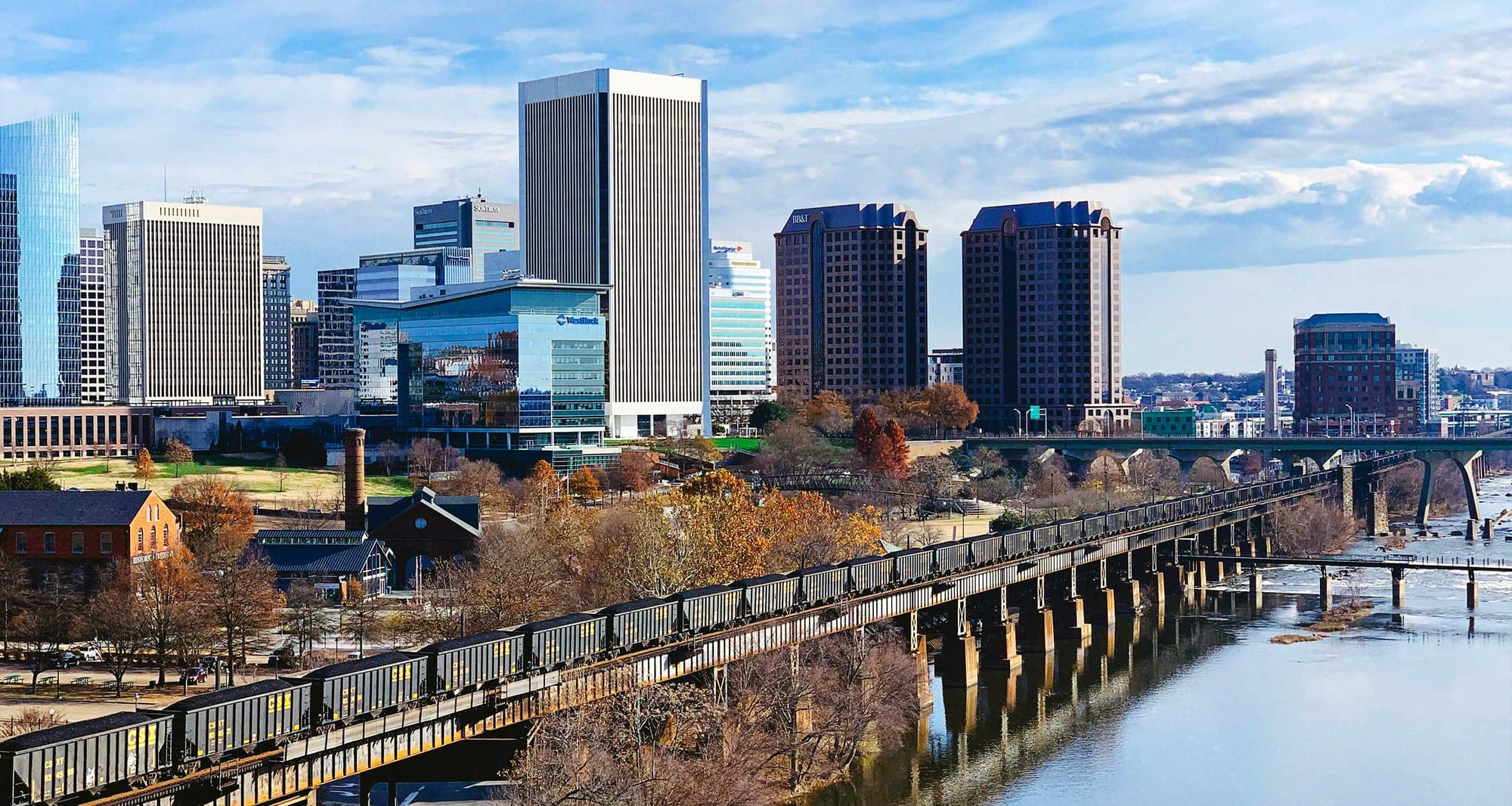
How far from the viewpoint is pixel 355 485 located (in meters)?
125

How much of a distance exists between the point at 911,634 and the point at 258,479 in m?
109

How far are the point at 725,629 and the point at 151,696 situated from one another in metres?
27.4

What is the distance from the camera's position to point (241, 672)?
3238 inches

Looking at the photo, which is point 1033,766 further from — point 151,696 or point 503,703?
point 151,696

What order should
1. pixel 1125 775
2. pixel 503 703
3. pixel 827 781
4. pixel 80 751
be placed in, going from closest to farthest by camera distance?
pixel 80 751
pixel 503 703
pixel 827 781
pixel 1125 775

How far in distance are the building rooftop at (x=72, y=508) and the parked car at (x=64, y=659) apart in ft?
37.2

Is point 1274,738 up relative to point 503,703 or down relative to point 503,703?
down

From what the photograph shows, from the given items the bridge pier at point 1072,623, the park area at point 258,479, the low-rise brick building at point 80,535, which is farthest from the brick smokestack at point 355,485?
the bridge pier at point 1072,623

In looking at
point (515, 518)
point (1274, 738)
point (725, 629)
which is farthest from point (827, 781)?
point (515, 518)

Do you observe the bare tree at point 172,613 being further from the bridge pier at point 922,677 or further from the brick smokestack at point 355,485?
the bridge pier at point 922,677

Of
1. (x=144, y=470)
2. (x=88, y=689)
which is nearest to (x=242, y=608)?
(x=88, y=689)

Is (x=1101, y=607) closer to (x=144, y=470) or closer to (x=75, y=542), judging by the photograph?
(x=75, y=542)

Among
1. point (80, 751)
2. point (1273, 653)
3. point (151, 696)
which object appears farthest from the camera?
point (1273, 653)

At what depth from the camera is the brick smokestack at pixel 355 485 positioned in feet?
407
